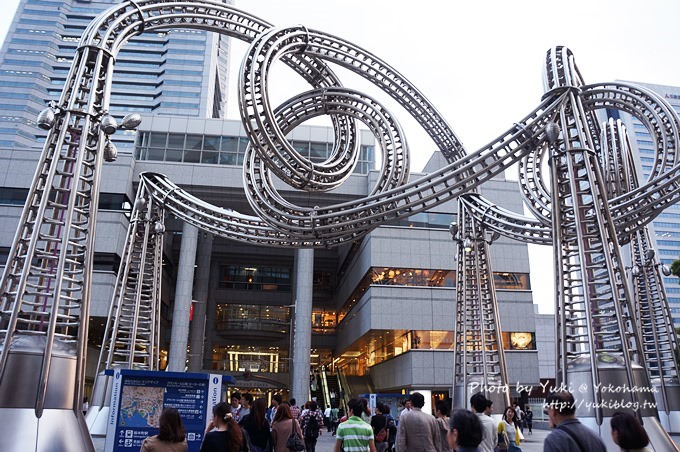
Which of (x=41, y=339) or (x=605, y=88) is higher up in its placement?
(x=605, y=88)

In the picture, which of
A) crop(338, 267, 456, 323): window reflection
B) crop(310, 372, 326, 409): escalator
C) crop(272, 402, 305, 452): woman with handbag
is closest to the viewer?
crop(272, 402, 305, 452): woman with handbag

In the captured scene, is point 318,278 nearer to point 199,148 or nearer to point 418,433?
point 199,148

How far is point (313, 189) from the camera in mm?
13781

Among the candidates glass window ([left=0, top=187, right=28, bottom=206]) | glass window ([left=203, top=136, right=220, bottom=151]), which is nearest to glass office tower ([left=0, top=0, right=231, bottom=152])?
glass window ([left=203, top=136, right=220, bottom=151])

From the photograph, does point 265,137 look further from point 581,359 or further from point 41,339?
point 581,359

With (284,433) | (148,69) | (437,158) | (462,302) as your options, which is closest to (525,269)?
(437,158)

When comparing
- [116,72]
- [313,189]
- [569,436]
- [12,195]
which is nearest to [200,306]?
[12,195]

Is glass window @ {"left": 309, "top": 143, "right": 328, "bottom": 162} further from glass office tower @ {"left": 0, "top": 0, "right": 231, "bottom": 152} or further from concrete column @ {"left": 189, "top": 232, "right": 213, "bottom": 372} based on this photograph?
glass office tower @ {"left": 0, "top": 0, "right": 231, "bottom": 152}

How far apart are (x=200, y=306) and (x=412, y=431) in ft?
135

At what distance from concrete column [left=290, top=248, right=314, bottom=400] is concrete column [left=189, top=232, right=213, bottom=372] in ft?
34.1

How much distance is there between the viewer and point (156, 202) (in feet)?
55.8

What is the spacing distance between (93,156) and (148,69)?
113 metres

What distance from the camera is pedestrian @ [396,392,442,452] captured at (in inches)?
253

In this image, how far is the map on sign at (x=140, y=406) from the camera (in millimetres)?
10266
